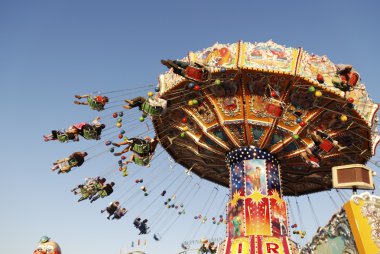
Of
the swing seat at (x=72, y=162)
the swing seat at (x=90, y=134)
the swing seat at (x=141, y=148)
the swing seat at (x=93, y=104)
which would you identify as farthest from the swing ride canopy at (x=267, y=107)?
the swing seat at (x=72, y=162)

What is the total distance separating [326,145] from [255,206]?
3385mm

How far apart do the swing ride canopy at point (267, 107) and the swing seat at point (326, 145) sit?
0.94m

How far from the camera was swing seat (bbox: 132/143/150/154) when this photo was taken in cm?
1571

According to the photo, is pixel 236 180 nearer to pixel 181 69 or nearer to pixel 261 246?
pixel 261 246

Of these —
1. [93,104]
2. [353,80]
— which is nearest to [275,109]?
[353,80]

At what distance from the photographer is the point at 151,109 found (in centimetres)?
1488

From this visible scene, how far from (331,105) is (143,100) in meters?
6.84

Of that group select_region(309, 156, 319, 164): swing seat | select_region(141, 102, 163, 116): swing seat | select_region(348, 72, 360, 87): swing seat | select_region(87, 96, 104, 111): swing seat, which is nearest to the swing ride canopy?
select_region(348, 72, 360, 87): swing seat

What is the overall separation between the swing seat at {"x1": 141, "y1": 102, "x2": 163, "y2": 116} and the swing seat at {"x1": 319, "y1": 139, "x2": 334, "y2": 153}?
19.6 ft

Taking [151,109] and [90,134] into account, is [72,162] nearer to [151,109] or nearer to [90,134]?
[90,134]

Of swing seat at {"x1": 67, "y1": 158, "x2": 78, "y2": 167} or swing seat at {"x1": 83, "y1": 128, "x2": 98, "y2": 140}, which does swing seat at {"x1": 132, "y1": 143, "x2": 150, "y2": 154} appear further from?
swing seat at {"x1": 67, "y1": 158, "x2": 78, "y2": 167}

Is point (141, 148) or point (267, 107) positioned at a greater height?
point (267, 107)

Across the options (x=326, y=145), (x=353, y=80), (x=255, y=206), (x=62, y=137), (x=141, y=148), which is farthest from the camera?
(x=141, y=148)

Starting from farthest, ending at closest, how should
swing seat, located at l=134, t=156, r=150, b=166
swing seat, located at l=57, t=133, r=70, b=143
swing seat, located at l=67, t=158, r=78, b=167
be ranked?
1. swing seat, located at l=134, t=156, r=150, b=166
2. swing seat, located at l=67, t=158, r=78, b=167
3. swing seat, located at l=57, t=133, r=70, b=143
